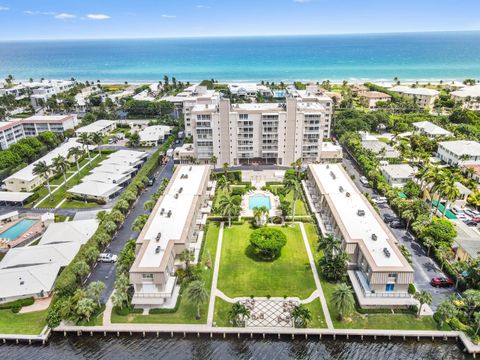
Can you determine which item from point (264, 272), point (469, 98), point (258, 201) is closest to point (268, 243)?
point (264, 272)

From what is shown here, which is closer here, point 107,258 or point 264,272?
point 264,272

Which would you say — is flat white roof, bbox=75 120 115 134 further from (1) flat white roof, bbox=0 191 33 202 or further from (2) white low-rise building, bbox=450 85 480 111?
(2) white low-rise building, bbox=450 85 480 111

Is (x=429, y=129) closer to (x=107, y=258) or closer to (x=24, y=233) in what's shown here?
(x=107, y=258)

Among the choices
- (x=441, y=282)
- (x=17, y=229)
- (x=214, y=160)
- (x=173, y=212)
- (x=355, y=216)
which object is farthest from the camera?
(x=214, y=160)

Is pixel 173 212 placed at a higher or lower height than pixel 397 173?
higher

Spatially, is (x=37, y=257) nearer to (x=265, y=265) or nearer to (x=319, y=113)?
(x=265, y=265)

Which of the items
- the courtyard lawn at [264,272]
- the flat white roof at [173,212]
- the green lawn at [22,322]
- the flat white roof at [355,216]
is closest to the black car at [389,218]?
the flat white roof at [355,216]

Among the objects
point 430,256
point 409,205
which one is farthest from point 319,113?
point 430,256
